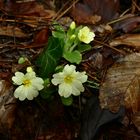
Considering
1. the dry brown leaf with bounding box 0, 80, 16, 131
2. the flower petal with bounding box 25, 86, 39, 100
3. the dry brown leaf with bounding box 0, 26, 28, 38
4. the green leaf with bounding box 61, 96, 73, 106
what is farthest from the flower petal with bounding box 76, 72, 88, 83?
the dry brown leaf with bounding box 0, 26, 28, 38

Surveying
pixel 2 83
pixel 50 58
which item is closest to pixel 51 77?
pixel 50 58

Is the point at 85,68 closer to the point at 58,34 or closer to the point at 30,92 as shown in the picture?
the point at 58,34

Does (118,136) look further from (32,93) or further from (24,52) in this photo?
(24,52)

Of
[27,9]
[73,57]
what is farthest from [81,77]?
[27,9]

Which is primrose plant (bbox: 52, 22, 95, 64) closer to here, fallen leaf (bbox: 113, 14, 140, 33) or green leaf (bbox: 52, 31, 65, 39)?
green leaf (bbox: 52, 31, 65, 39)

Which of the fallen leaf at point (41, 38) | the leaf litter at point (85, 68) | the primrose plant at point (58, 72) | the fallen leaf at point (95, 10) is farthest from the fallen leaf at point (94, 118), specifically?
the fallen leaf at point (95, 10)

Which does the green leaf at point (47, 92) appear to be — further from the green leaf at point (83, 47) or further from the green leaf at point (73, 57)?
the green leaf at point (83, 47)
